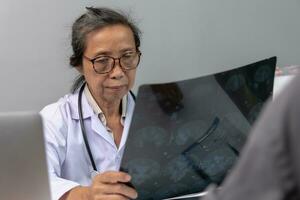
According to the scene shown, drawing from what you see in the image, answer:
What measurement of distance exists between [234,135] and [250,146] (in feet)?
2.17

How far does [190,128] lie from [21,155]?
308 mm

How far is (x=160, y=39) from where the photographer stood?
6.15 feet

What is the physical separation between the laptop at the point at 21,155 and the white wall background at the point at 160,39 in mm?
1065

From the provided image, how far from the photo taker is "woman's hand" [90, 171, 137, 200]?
0.85m

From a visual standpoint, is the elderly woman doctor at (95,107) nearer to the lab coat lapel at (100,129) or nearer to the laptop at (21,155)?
the lab coat lapel at (100,129)

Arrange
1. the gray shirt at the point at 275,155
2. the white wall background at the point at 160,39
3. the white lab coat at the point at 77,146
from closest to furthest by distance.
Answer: the gray shirt at the point at 275,155 → the white lab coat at the point at 77,146 → the white wall background at the point at 160,39

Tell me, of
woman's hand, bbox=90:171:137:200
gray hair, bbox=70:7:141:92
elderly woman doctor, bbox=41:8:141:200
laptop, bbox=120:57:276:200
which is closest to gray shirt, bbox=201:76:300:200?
laptop, bbox=120:57:276:200

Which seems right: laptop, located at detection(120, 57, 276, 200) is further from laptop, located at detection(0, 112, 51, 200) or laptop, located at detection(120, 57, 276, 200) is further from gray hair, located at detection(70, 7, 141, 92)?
gray hair, located at detection(70, 7, 141, 92)

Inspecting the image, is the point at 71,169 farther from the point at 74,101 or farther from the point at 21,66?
the point at 21,66

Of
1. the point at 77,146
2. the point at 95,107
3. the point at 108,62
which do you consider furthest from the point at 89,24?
the point at 77,146

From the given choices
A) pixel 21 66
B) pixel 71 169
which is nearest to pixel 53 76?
pixel 21 66

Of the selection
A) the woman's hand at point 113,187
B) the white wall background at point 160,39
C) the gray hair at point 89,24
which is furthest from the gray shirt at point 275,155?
the white wall background at point 160,39

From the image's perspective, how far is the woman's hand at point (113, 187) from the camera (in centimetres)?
85

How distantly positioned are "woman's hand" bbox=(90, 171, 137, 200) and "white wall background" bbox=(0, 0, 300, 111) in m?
0.94
